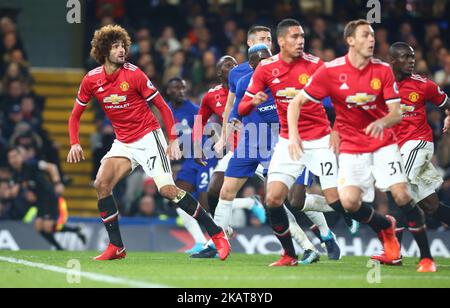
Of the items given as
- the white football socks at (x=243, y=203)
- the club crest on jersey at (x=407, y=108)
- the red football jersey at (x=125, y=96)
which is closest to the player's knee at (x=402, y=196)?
the club crest on jersey at (x=407, y=108)

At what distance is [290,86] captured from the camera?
11.2m

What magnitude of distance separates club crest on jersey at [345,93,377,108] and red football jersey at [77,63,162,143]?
254 centimetres

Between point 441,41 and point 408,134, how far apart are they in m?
8.87

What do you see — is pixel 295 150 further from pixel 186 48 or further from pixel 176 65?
pixel 186 48

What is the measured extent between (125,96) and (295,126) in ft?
8.01

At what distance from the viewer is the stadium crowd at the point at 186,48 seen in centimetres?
1823

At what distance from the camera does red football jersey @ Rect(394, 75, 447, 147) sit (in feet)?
39.8

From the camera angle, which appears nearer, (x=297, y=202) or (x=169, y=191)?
(x=169, y=191)

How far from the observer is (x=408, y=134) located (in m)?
12.3

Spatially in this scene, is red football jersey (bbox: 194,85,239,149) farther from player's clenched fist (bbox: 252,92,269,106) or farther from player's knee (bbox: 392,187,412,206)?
player's knee (bbox: 392,187,412,206)

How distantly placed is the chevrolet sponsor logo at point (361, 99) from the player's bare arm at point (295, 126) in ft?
1.38

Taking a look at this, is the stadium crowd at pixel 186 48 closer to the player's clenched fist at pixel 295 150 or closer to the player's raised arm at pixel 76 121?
the player's raised arm at pixel 76 121

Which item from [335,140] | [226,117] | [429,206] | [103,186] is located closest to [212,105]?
[226,117]
